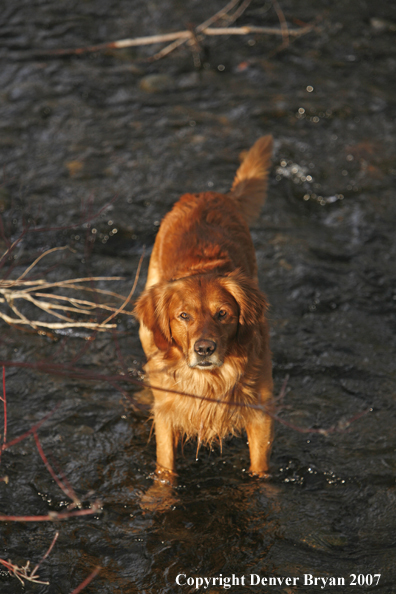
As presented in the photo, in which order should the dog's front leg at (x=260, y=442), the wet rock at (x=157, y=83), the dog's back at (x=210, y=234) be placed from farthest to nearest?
the wet rock at (x=157, y=83)
the dog's back at (x=210, y=234)
the dog's front leg at (x=260, y=442)

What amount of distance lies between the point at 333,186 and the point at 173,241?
328 centimetres

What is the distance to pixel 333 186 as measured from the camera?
7039 mm

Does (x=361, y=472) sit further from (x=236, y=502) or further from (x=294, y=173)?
(x=294, y=173)

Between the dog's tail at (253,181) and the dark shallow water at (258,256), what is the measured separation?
94cm

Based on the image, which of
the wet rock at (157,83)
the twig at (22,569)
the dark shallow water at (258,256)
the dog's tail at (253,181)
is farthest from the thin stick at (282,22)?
the twig at (22,569)

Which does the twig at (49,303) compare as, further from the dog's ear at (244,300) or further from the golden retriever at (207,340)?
the dog's ear at (244,300)

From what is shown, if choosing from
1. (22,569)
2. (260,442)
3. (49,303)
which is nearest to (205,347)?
(260,442)

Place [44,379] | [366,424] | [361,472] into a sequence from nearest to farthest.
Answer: [361,472] → [366,424] → [44,379]

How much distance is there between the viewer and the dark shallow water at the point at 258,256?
3.70 meters

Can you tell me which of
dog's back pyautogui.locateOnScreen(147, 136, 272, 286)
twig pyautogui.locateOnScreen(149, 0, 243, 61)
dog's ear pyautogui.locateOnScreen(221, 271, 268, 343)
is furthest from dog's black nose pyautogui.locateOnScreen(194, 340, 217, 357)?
twig pyautogui.locateOnScreen(149, 0, 243, 61)

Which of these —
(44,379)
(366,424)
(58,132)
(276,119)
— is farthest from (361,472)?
(58,132)

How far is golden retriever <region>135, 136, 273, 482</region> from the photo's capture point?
3590 millimetres

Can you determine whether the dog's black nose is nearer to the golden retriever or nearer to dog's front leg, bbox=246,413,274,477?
the golden retriever

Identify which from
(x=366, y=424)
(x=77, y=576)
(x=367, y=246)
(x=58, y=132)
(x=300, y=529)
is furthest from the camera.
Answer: (x=58, y=132)
